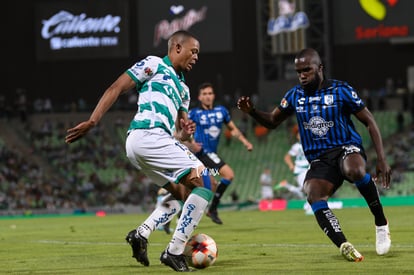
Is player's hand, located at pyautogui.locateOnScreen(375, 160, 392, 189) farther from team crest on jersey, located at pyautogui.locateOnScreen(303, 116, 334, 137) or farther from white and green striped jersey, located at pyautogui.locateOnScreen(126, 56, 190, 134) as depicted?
white and green striped jersey, located at pyautogui.locateOnScreen(126, 56, 190, 134)

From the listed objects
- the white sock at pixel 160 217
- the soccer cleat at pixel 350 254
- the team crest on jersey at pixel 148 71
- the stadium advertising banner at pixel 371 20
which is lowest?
the soccer cleat at pixel 350 254

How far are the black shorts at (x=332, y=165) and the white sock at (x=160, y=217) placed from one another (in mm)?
1569

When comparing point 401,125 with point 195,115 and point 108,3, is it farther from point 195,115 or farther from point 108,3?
point 195,115

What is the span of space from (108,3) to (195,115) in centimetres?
2649

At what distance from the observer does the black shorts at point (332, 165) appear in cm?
1030

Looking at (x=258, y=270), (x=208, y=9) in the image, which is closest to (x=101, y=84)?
(x=208, y=9)

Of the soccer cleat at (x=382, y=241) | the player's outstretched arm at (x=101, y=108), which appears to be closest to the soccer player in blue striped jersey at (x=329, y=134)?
the soccer cleat at (x=382, y=241)

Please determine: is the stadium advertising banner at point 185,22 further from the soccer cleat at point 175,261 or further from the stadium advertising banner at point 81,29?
the soccer cleat at point 175,261

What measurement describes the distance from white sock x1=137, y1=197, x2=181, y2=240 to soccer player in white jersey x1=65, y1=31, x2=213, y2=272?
136 mm

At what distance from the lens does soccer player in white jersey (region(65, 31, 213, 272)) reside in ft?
29.8

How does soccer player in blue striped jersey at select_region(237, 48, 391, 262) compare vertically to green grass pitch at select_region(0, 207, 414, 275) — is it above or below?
above

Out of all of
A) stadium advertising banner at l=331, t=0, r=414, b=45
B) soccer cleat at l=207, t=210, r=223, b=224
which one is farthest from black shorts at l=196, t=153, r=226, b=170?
stadium advertising banner at l=331, t=0, r=414, b=45

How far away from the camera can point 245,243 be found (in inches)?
520

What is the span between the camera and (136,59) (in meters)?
44.6
